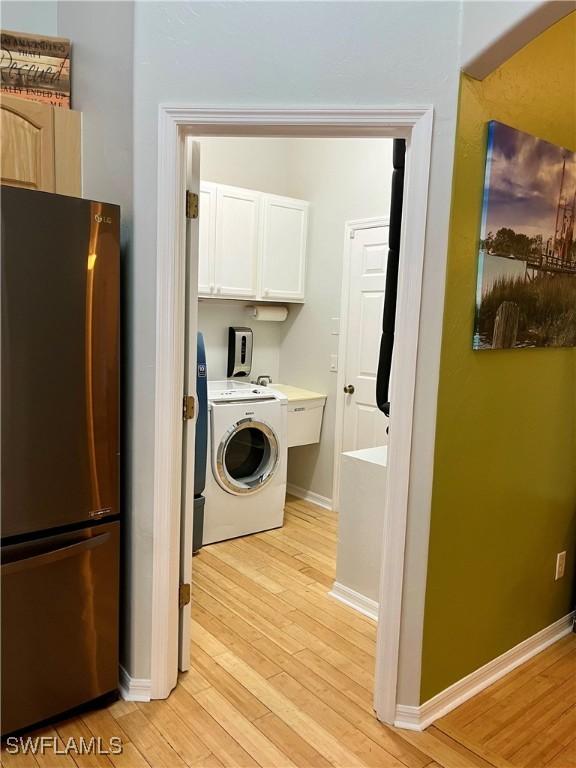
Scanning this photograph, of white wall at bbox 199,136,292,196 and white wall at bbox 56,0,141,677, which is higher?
white wall at bbox 199,136,292,196

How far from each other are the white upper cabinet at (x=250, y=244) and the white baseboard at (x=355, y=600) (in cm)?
203

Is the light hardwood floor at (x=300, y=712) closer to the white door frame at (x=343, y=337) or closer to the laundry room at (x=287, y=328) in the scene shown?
the laundry room at (x=287, y=328)

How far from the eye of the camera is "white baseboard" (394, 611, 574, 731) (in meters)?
2.12

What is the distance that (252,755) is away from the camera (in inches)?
76.7

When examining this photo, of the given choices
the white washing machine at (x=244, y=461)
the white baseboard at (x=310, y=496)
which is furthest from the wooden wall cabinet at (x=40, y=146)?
the white baseboard at (x=310, y=496)

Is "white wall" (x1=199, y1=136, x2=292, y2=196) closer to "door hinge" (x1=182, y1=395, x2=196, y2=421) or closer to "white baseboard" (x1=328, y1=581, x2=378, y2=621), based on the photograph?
"door hinge" (x1=182, y1=395, x2=196, y2=421)

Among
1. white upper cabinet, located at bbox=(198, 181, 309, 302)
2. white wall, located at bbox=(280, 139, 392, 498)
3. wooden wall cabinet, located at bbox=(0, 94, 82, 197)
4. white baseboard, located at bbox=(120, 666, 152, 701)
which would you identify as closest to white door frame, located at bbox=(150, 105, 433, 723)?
white baseboard, located at bbox=(120, 666, 152, 701)

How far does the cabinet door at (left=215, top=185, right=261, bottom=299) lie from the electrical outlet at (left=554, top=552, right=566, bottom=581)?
2.54 m

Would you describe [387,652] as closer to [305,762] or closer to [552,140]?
[305,762]

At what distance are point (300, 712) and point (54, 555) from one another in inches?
42.0

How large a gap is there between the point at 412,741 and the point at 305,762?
395mm

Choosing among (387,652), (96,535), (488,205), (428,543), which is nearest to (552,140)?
(488,205)

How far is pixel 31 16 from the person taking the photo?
2.44 meters

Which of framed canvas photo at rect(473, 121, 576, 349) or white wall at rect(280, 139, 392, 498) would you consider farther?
white wall at rect(280, 139, 392, 498)
